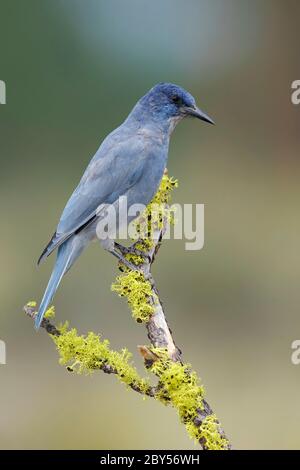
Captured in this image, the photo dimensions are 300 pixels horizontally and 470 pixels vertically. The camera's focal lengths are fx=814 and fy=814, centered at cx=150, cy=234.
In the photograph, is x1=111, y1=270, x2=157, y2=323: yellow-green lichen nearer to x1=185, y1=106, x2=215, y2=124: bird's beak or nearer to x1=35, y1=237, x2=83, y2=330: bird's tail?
x1=35, y1=237, x2=83, y2=330: bird's tail

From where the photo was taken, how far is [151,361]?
241 centimetres

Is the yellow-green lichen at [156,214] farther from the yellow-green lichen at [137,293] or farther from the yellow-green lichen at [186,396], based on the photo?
the yellow-green lichen at [186,396]

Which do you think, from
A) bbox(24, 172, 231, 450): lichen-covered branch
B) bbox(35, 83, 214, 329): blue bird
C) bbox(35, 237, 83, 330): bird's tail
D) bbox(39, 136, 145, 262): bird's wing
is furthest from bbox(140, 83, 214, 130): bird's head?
bbox(24, 172, 231, 450): lichen-covered branch

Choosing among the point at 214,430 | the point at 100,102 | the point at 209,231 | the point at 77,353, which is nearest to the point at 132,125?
the point at 77,353

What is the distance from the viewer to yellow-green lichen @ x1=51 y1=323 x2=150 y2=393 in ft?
7.70

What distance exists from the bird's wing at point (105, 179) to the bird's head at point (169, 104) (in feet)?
0.56

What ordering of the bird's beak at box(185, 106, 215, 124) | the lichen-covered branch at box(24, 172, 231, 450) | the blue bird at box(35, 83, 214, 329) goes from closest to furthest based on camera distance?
the lichen-covered branch at box(24, 172, 231, 450) < the blue bird at box(35, 83, 214, 329) < the bird's beak at box(185, 106, 215, 124)

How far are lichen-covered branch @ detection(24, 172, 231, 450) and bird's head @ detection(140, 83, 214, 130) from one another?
0.83 meters

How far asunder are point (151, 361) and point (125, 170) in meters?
1.16

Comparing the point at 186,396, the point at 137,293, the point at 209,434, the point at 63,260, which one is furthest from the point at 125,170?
the point at 209,434

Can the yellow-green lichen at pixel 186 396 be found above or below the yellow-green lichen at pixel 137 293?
below

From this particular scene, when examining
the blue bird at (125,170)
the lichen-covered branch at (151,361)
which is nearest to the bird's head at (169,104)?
the blue bird at (125,170)

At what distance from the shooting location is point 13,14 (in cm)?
757

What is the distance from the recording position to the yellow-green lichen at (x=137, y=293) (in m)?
2.66
